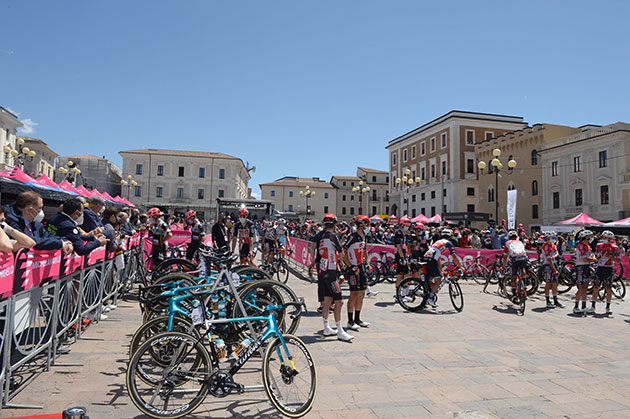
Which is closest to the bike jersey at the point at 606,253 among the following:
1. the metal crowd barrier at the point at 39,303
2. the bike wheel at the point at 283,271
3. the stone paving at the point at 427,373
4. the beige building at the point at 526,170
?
the stone paving at the point at 427,373

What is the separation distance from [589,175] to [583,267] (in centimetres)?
3142

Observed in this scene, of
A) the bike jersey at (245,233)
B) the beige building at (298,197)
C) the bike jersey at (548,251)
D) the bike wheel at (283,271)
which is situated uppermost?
the beige building at (298,197)

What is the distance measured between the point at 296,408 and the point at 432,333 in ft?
13.6

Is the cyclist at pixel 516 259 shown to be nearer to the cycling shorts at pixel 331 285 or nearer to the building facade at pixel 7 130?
the cycling shorts at pixel 331 285

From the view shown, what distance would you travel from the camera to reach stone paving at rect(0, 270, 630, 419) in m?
3.87

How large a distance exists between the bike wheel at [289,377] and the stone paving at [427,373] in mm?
221

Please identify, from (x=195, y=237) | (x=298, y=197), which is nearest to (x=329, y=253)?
(x=195, y=237)

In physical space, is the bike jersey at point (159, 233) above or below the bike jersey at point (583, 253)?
above

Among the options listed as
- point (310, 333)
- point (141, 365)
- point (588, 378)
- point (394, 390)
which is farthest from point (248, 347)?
point (588, 378)

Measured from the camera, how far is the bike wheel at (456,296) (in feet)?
29.9

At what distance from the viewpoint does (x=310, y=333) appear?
6.78 m

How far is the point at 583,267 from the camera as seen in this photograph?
973 cm

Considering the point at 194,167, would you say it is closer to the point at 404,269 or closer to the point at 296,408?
the point at 404,269

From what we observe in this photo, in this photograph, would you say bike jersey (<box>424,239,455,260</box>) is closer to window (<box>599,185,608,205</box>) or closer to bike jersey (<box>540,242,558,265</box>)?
bike jersey (<box>540,242,558,265</box>)
